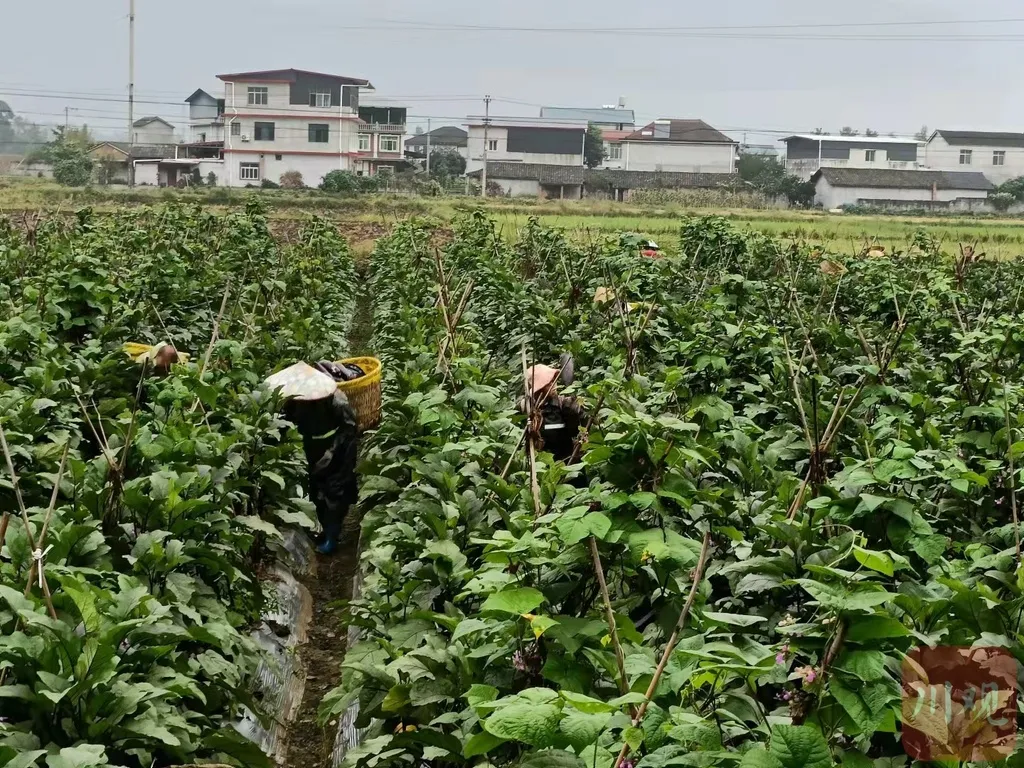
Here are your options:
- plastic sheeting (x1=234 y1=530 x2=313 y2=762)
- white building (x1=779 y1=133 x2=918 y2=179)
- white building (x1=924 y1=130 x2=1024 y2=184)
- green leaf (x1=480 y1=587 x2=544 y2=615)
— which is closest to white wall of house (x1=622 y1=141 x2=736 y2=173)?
white building (x1=779 y1=133 x2=918 y2=179)

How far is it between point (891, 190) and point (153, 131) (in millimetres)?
45440

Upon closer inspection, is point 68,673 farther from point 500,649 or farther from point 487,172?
point 487,172

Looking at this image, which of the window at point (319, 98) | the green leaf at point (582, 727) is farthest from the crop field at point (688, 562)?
the window at point (319, 98)

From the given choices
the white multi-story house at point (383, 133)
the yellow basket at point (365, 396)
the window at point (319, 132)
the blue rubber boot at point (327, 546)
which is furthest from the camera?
the white multi-story house at point (383, 133)

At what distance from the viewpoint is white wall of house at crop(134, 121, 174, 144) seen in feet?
228

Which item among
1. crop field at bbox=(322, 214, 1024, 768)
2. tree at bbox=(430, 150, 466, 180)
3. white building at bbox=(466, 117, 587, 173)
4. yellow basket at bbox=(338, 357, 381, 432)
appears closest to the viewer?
crop field at bbox=(322, 214, 1024, 768)

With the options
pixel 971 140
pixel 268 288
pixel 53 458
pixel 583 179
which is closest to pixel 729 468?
pixel 53 458

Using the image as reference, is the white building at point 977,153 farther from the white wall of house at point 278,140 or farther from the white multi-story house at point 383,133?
the white wall of house at point 278,140

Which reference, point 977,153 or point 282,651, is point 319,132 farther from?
point 282,651

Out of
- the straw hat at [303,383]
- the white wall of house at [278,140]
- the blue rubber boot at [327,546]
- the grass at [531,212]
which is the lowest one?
the blue rubber boot at [327,546]

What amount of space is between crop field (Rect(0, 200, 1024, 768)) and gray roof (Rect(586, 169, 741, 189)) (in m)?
38.8

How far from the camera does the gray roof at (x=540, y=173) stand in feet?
151

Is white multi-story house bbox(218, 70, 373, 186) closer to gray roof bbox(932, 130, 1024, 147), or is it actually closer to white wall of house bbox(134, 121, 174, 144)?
white wall of house bbox(134, 121, 174, 144)

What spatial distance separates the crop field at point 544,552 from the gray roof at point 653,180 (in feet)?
127
